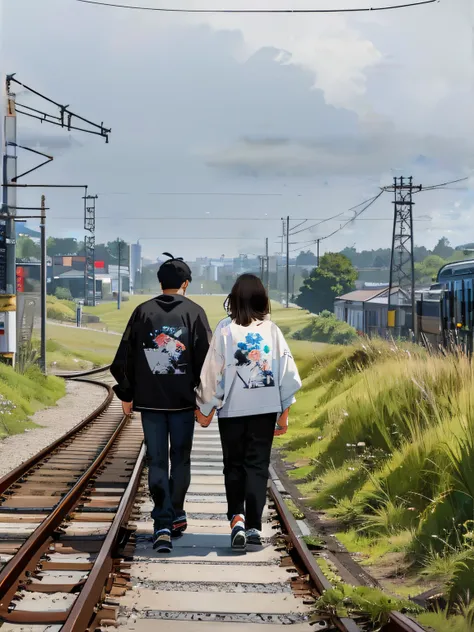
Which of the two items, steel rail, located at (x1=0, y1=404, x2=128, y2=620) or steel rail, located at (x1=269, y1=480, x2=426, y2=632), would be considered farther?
steel rail, located at (x1=0, y1=404, x2=128, y2=620)

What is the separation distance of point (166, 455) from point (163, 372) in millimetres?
674

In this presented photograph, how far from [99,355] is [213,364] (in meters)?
56.5

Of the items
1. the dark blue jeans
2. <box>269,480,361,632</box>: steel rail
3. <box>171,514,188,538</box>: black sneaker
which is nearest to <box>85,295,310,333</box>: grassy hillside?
<box>269,480,361,632</box>: steel rail

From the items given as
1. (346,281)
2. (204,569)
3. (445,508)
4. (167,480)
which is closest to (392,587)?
(445,508)

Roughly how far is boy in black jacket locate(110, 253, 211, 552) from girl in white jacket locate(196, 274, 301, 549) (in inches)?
6.6

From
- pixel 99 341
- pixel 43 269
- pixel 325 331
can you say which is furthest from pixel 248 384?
pixel 325 331

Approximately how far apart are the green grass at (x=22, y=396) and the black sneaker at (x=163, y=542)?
10.7 m

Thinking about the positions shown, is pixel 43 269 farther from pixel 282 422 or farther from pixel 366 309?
pixel 366 309

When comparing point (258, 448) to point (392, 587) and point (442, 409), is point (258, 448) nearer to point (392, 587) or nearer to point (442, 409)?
point (392, 587)

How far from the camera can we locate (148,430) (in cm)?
689

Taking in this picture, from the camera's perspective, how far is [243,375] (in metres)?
6.70

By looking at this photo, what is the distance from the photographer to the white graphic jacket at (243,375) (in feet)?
22.0

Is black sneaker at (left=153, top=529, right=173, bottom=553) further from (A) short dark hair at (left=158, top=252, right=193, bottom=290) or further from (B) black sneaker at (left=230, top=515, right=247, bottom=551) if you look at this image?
(A) short dark hair at (left=158, top=252, right=193, bottom=290)

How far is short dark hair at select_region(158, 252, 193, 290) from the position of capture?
7008 mm
